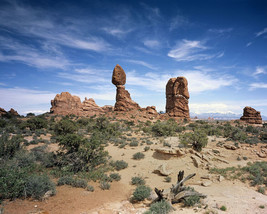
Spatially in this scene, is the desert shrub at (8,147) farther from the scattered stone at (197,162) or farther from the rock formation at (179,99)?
the rock formation at (179,99)

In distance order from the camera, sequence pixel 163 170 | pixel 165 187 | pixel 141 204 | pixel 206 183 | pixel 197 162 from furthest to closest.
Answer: pixel 197 162 < pixel 163 170 < pixel 206 183 < pixel 165 187 < pixel 141 204

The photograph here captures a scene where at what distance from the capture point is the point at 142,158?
1199 cm

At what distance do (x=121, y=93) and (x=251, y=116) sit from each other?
41.1m

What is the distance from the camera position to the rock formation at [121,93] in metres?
42.1

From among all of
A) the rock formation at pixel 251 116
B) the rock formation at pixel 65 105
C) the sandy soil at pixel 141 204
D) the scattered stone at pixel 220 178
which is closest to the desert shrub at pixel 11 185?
the sandy soil at pixel 141 204

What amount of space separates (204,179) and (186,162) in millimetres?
1924

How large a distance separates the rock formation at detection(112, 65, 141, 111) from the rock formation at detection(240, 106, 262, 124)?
34852 mm

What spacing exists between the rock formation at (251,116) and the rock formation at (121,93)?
3485 centimetres

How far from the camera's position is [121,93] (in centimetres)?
4272

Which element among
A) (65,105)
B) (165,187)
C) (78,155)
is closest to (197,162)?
(165,187)

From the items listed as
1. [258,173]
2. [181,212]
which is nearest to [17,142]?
[181,212]

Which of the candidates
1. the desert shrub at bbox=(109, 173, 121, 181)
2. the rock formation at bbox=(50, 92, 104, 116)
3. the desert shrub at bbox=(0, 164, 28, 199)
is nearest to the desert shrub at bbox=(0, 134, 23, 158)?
the desert shrub at bbox=(0, 164, 28, 199)

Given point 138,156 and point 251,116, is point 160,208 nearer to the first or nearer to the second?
point 138,156

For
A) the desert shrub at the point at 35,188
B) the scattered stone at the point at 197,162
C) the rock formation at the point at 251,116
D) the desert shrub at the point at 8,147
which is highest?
the rock formation at the point at 251,116
